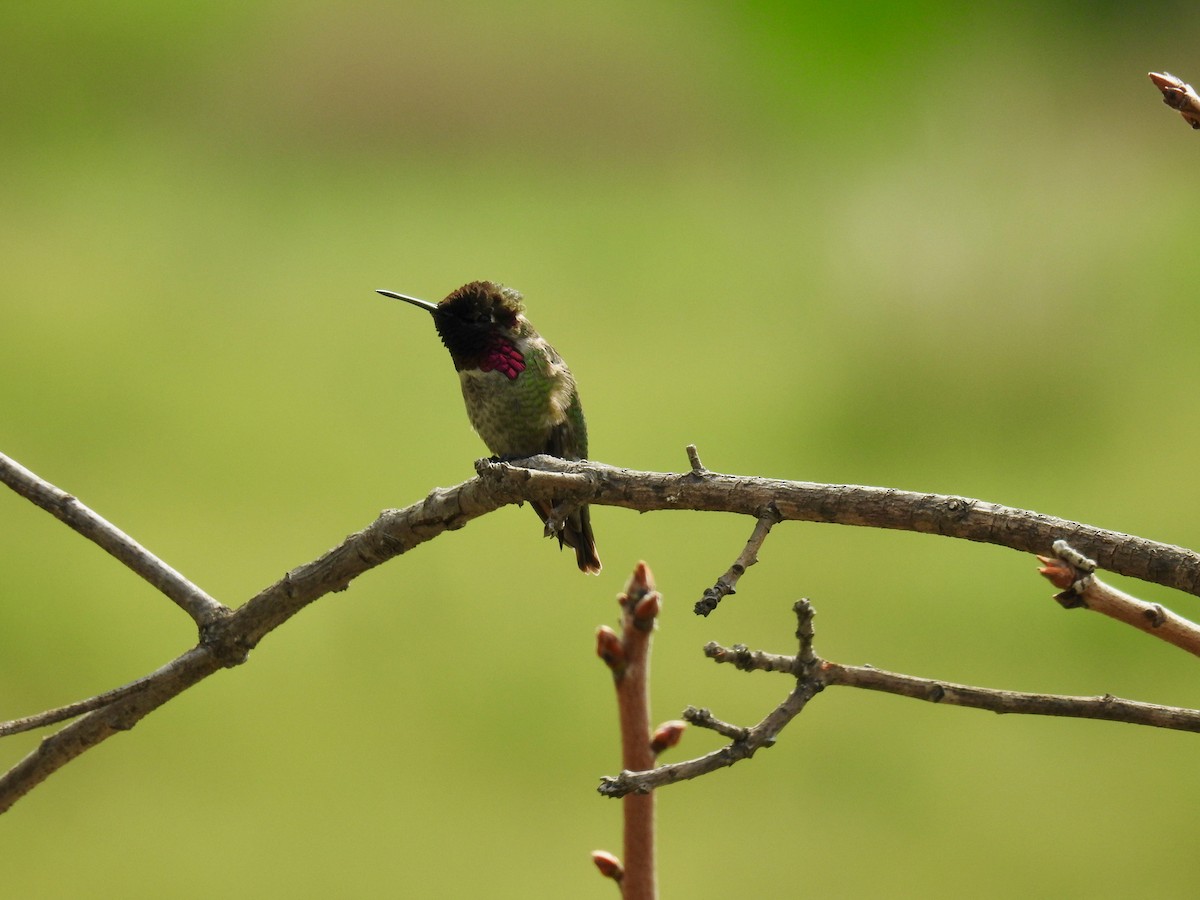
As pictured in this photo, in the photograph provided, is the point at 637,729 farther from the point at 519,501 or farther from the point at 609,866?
the point at 519,501

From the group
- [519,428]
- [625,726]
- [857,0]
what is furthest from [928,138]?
[625,726]

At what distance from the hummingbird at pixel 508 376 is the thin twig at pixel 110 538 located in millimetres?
647

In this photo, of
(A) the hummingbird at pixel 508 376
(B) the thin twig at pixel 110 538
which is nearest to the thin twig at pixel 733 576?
(B) the thin twig at pixel 110 538

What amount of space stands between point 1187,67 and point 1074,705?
284cm

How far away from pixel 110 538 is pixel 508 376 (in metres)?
0.70

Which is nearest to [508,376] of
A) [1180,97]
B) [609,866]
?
[609,866]

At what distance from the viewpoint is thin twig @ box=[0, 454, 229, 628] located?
42.8 inches

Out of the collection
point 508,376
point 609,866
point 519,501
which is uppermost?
point 508,376

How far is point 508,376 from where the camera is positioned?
1.69 m

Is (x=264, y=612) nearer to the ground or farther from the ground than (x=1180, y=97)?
nearer to the ground

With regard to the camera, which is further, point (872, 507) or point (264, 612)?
point (264, 612)

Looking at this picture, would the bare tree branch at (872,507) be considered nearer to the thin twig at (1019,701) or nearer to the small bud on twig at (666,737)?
the thin twig at (1019,701)

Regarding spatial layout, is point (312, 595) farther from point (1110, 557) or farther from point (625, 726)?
point (1110, 557)

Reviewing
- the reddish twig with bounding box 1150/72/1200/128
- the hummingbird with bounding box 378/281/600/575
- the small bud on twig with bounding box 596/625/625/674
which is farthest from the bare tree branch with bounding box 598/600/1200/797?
the hummingbird with bounding box 378/281/600/575
